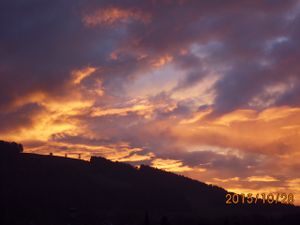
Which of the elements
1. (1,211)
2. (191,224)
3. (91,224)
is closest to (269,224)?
(191,224)

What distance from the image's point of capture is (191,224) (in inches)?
7825

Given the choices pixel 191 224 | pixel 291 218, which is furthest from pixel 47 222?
pixel 291 218

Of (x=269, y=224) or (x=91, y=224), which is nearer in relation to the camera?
(x=269, y=224)

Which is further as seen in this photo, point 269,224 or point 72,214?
point 72,214

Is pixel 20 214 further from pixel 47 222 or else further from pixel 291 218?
pixel 291 218

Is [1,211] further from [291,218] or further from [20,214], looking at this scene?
[291,218]

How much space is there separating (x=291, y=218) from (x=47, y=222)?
92620 millimetres

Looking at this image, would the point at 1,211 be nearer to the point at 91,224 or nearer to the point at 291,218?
the point at 91,224

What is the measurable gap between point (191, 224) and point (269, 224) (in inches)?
1245

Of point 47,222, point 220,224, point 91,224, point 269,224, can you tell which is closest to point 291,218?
point 269,224

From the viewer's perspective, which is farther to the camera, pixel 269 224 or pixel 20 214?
pixel 20 214

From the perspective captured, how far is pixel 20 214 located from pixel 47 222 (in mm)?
10866

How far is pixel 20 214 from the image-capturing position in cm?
19688

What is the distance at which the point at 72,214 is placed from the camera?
197 m
